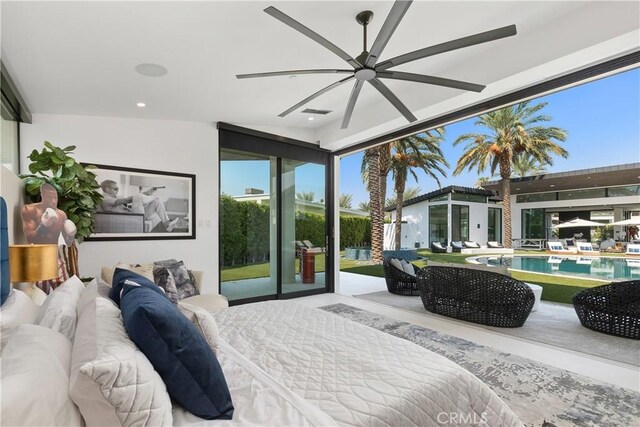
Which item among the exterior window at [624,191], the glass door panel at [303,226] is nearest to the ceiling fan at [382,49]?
the glass door panel at [303,226]

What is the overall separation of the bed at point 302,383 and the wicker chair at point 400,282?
4140mm

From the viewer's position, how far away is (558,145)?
805 cm

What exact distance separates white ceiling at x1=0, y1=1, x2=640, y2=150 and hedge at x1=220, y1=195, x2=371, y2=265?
5.79 ft

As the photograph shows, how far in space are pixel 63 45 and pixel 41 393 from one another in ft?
8.90

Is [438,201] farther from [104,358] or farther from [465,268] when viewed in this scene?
[104,358]

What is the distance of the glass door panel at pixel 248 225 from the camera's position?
16.7 ft

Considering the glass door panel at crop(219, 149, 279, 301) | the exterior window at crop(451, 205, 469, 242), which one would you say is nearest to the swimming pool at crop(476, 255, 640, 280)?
the exterior window at crop(451, 205, 469, 242)

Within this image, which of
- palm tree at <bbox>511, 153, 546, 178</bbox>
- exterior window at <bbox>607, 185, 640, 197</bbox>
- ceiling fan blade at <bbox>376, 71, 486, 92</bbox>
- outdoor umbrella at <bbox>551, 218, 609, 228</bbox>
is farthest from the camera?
palm tree at <bbox>511, 153, 546, 178</bbox>

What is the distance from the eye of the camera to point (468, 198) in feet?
36.3

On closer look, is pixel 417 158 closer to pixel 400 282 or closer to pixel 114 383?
pixel 400 282

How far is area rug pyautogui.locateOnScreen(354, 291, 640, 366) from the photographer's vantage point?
10.3 ft

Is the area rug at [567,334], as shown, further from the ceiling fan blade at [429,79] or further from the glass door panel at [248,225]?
the ceiling fan blade at [429,79]

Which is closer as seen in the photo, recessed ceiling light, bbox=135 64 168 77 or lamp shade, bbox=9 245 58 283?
lamp shade, bbox=9 245 58 283

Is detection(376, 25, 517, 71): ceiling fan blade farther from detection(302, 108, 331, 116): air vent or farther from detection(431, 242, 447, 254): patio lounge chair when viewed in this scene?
detection(431, 242, 447, 254): patio lounge chair
